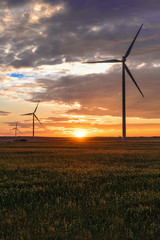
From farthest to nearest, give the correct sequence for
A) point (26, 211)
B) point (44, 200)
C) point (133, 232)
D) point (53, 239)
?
point (44, 200), point (26, 211), point (133, 232), point (53, 239)

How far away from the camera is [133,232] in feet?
26.3

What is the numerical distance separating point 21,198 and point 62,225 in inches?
172

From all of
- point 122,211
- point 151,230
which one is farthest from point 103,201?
point 151,230

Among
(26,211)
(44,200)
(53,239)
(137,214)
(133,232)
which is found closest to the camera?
(53,239)

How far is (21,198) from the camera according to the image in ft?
39.7

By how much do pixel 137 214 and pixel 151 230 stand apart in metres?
1.47

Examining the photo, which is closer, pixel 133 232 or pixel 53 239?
pixel 53 239

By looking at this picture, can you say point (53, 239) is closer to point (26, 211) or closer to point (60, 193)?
point (26, 211)

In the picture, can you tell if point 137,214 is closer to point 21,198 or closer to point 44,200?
point 44,200

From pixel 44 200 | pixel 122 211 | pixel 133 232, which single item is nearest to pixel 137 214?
pixel 122 211

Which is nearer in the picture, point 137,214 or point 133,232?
point 133,232

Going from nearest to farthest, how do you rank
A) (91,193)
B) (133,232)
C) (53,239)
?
1. (53,239)
2. (133,232)
3. (91,193)

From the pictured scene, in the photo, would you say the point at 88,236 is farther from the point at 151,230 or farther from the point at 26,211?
the point at 26,211

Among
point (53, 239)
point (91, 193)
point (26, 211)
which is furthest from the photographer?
point (91, 193)
